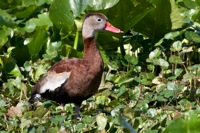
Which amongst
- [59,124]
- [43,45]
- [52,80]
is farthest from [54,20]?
[59,124]

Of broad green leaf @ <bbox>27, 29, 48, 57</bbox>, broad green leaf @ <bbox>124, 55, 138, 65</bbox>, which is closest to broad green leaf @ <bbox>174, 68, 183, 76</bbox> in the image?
broad green leaf @ <bbox>124, 55, 138, 65</bbox>

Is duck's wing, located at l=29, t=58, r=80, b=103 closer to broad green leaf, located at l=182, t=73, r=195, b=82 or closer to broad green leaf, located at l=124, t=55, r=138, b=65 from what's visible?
broad green leaf, located at l=124, t=55, r=138, b=65

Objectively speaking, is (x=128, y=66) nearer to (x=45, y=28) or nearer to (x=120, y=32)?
(x=120, y=32)

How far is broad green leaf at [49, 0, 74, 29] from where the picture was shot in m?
6.83

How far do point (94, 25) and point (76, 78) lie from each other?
588mm

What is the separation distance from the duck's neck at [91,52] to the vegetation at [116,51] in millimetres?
320

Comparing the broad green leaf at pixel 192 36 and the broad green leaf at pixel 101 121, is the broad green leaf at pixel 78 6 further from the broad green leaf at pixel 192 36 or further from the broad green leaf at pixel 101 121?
the broad green leaf at pixel 101 121

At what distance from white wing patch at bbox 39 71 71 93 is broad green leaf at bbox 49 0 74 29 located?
814mm

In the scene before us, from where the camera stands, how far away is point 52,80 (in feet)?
20.2

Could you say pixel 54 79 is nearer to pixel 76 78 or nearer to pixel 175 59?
pixel 76 78

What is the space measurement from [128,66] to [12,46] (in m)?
1.27

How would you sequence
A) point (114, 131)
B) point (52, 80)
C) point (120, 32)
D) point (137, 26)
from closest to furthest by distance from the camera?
point (114, 131) → point (52, 80) → point (120, 32) → point (137, 26)

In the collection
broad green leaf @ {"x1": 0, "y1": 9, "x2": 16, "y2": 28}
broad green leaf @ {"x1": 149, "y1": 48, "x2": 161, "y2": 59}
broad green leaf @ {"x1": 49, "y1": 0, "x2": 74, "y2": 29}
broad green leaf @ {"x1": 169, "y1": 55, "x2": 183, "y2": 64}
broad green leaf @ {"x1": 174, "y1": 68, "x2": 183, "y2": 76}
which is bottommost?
broad green leaf @ {"x1": 174, "y1": 68, "x2": 183, "y2": 76}

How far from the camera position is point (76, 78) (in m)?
6.07
